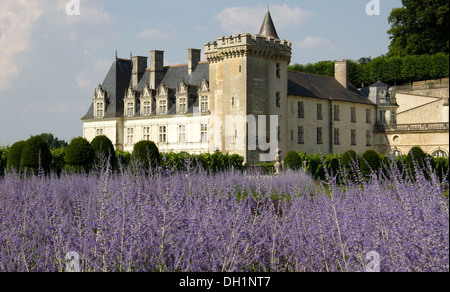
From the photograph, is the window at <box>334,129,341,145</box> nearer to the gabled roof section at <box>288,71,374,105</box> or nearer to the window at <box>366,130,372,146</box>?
the gabled roof section at <box>288,71,374,105</box>

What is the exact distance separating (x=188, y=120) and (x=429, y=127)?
1560 cm

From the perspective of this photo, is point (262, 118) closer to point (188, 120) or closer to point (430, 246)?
point (188, 120)

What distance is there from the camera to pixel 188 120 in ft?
114

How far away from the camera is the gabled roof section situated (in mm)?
35156

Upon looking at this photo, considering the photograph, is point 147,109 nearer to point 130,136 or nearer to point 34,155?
point 130,136

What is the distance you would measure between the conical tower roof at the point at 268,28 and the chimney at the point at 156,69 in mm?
8169

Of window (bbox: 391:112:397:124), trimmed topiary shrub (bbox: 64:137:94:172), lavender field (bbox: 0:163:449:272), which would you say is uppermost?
window (bbox: 391:112:397:124)

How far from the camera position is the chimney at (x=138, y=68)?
40.3m

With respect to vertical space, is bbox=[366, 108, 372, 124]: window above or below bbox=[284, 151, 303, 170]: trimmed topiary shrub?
above

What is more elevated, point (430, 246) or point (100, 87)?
point (100, 87)

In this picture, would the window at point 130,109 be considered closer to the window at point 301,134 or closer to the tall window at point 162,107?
the tall window at point 162,107

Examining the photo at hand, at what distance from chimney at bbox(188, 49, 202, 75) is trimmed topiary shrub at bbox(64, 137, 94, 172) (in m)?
18.1

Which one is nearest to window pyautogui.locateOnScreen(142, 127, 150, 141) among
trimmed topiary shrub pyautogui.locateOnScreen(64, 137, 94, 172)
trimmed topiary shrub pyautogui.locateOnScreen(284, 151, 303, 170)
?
trimmed topiary shrub pyautogui.locateOnScreen(284, 151, 303, 170)
